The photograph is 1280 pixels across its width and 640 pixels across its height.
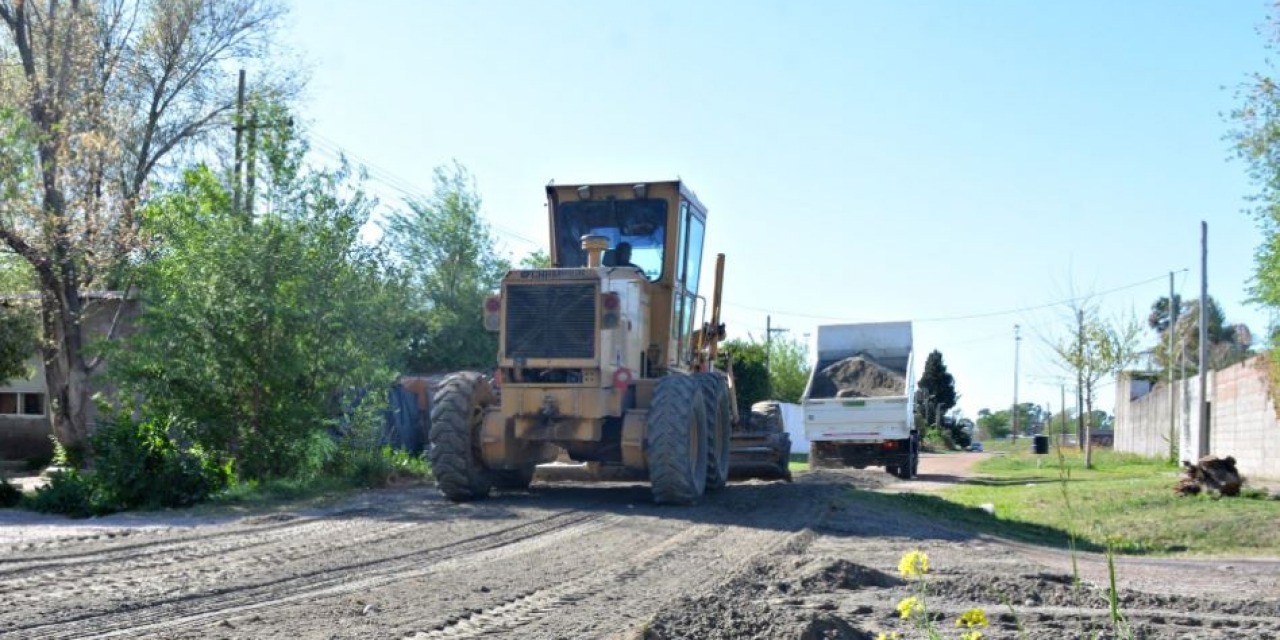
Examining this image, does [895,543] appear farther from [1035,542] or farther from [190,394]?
[190,394]

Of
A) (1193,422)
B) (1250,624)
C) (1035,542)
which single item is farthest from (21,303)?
(1193,422)

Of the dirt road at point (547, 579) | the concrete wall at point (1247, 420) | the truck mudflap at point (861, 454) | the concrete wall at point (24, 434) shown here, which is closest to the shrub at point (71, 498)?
the dirt road at point (547, 579)

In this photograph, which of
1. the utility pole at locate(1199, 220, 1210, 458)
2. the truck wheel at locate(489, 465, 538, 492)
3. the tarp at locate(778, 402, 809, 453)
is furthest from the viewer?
the tarp at locate(778, 402, 809, 453)

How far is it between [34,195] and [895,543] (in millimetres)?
16496

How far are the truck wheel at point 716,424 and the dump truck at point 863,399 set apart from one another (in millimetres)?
9931

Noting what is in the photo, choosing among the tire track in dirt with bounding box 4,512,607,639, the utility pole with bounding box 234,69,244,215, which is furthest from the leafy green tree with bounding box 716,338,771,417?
the tire track in dirt with bounding box 4,512,607,639

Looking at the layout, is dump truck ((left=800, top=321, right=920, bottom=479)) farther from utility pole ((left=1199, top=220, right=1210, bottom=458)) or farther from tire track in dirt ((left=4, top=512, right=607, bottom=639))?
tire track in dirt ((left=4, top=512, right=607, bottom=639))

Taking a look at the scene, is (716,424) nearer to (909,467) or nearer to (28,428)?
(909,467)

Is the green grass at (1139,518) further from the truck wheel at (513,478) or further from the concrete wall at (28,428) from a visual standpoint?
the concrete wall at (28,428)

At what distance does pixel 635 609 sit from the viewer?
704 centimetres

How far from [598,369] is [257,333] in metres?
5.15

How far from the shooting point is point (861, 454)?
26578mm

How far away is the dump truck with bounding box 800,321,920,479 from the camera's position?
2572 cm

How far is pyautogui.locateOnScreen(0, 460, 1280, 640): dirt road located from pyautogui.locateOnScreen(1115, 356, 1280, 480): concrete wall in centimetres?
1413
